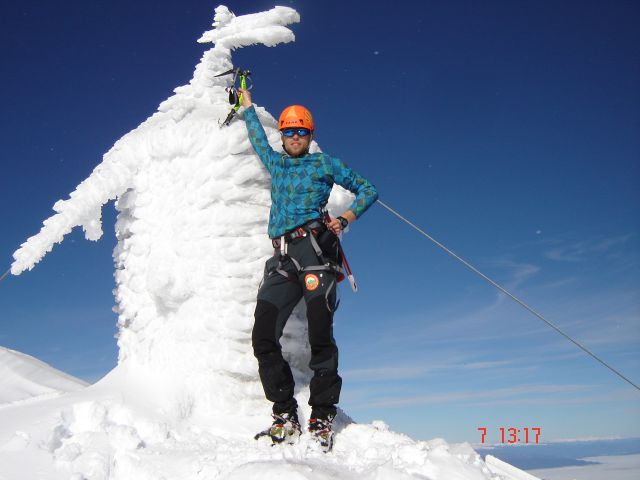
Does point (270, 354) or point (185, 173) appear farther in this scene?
point (185, 173)

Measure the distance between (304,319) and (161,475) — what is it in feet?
7.07

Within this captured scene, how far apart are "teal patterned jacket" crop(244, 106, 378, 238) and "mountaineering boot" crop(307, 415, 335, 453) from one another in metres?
1.66

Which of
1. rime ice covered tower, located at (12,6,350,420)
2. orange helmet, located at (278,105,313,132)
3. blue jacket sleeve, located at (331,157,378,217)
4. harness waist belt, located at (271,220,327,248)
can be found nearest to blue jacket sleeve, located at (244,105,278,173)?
rime ice covered tower, located at (12,6,350,420)

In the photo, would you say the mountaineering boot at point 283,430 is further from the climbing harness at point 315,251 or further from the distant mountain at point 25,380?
the distant mountain at point 25,380

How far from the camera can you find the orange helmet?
Answer: 16.3ft

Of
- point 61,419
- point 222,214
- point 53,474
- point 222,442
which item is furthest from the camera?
point 222,214

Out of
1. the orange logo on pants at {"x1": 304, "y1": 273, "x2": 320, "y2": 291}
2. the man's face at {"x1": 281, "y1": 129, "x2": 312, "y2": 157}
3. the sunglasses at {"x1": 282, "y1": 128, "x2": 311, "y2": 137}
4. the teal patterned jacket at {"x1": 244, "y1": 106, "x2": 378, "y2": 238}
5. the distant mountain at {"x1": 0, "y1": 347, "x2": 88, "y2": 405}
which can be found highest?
the sunglasses at {"x1": 282, "y1": 128, "x2": 311, "y2": 137}

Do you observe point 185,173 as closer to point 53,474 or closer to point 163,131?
point 163,131

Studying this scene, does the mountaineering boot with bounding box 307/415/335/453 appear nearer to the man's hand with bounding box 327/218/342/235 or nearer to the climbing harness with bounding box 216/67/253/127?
the man's hand with bounding box 327/218/342/235

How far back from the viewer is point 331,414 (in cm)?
437

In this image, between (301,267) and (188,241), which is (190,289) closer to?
(188,241)

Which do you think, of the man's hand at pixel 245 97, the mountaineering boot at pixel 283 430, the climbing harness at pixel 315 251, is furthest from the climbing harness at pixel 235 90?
the mountaineering boot at pixel 283 430

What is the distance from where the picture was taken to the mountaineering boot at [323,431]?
13.6 feet

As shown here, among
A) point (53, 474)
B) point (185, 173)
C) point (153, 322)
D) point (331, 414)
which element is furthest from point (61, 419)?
point (185, 173)
